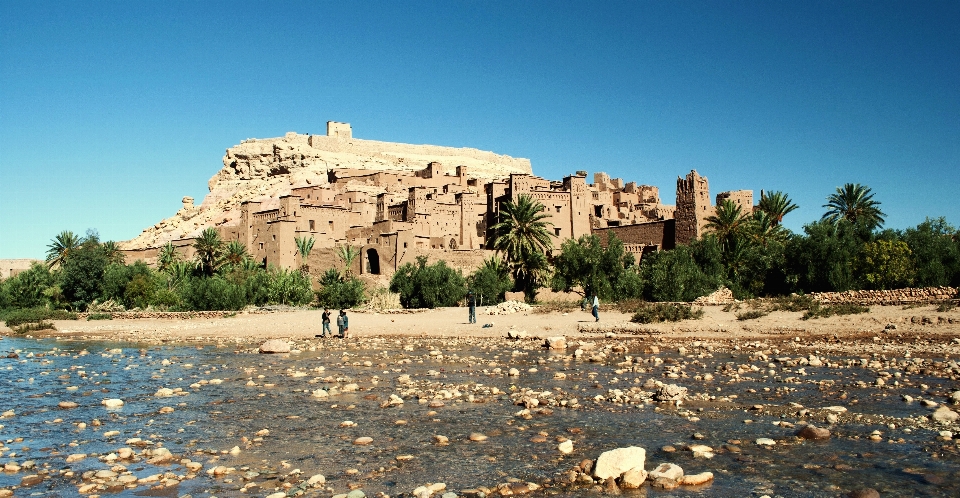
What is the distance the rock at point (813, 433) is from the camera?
8453 millimetres

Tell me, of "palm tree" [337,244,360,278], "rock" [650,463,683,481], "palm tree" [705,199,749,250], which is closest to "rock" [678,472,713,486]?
"rock" [650,463,683,481]

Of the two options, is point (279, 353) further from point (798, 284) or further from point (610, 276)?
point (798, 284)

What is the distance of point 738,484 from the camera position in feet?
22.5

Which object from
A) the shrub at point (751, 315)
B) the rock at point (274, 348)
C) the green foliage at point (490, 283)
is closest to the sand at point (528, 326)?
the shrub at point (751, 315)

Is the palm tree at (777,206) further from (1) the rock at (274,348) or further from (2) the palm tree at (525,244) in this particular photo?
(1) the rock at (274,348)

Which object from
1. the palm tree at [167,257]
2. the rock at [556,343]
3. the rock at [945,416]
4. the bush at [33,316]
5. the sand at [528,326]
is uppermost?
the palm tree at [167,257]

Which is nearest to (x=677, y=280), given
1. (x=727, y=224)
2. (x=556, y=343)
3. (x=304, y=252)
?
(x=727, y=224)

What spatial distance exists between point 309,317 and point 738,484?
86.8ft

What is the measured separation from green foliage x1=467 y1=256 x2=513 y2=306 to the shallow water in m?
21.0

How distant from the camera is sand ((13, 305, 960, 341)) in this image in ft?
71.7

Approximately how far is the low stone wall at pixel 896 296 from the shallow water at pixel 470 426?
10444 mm

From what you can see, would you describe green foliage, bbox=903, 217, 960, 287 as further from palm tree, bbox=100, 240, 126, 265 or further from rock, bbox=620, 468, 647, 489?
palm tree, bbox=100, 240, 126, 265

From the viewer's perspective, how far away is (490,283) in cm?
3781

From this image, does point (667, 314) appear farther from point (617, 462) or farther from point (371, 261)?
point (371, 261)
